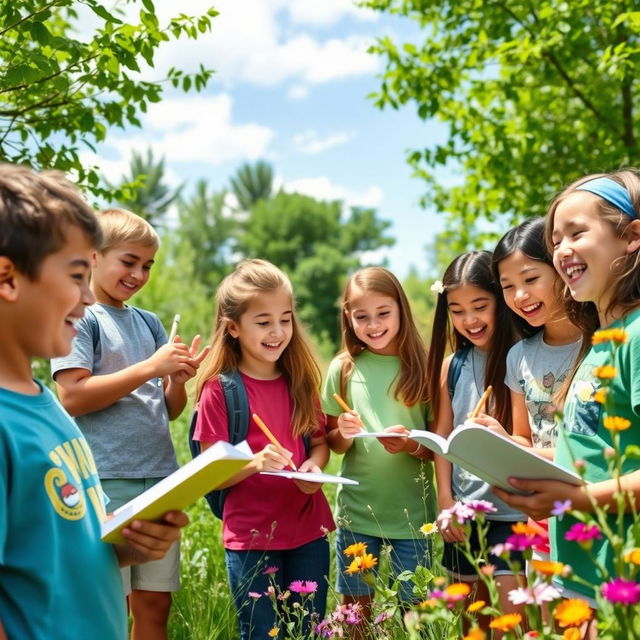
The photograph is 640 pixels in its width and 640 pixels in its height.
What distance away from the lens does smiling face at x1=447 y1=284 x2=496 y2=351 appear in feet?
10.6

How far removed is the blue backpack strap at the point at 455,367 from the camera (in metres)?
3.30

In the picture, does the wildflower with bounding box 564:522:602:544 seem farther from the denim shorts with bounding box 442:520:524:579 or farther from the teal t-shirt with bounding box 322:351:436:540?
the teal t-shirt with bounding box 322:351:436:540

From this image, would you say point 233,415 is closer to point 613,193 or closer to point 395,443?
point 395,443

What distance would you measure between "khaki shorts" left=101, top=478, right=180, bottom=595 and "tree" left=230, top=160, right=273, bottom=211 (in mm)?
64949

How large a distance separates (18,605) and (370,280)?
230cm

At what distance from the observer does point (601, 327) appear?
220 centimetres

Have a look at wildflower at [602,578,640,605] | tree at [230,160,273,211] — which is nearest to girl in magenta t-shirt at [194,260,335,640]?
wildflower at [602,578,640,605]

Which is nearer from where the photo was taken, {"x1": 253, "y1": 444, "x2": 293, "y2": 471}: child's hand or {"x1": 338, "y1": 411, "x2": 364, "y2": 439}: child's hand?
{"x1": 253, "y1": 444, "x2": 293, "y2": 471}: child's hand

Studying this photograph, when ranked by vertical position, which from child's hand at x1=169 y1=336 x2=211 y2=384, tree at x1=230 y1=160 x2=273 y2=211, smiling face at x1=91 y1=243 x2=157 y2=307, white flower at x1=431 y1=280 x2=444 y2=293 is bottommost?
child's hand at x1=169 y1=336 x2=211 y2=384

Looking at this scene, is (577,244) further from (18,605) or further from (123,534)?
(18,605)

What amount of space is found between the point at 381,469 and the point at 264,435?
1.88 feet

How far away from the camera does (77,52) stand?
3.08 m

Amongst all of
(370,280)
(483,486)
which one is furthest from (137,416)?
(483,486)

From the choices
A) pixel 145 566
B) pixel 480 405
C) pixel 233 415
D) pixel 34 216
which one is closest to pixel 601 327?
pixel 480 405
